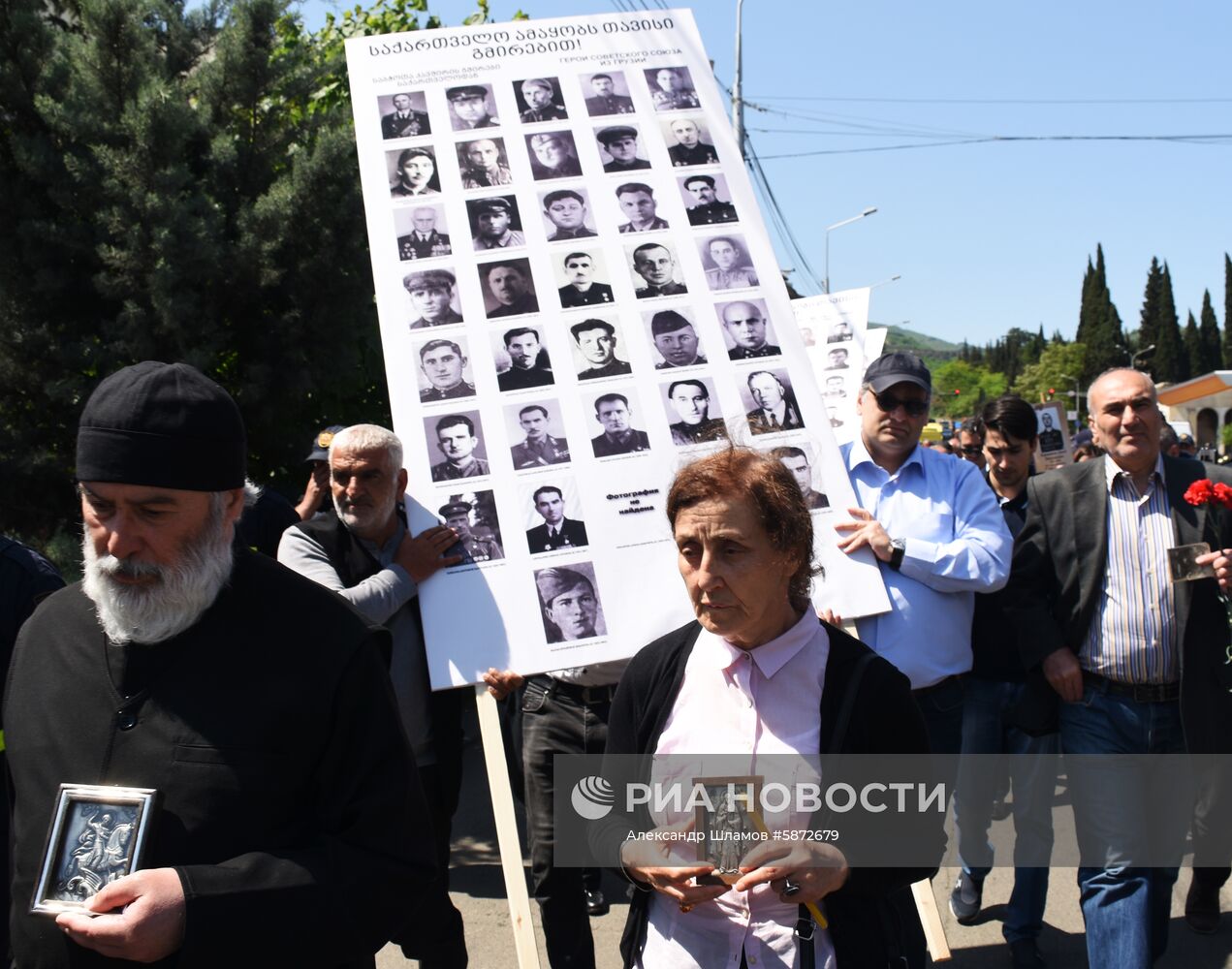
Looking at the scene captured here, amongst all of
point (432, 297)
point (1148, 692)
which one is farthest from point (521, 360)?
point (1148, 692)

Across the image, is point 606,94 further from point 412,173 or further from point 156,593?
point 156,593

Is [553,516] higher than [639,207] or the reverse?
the reverse

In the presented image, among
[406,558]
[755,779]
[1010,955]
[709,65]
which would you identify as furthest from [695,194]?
[1010,955]

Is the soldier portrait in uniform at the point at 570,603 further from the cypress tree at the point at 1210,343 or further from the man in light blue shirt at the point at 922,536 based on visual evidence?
the cypress tree at the point at 1210,343

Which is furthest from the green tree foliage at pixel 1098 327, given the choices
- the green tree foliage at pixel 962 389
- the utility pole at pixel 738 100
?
the utility pole at pixel 738 100

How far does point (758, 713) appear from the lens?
7.65ft

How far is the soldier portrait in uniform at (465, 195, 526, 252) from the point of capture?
364 cm

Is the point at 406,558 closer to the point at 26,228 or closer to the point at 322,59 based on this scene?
the point at 26,228

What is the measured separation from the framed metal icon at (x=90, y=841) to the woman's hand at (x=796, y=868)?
1.03 metres

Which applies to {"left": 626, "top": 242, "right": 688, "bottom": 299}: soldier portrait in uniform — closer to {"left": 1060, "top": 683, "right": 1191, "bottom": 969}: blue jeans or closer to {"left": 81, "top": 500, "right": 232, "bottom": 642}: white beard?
{"left": 81, "top": 500, "right": 232, "bottom": 642}: white beard

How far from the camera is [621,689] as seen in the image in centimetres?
252

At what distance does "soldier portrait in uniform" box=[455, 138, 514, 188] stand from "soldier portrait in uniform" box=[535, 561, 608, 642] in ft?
4.38

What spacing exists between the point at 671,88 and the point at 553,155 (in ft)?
1.75

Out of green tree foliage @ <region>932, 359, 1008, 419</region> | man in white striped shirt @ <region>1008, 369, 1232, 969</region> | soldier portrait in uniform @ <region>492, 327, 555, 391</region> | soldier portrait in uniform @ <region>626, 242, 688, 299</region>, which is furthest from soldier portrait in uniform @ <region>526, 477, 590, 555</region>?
green tree foliage @ <region>932, 359, 1008, 419</region>
